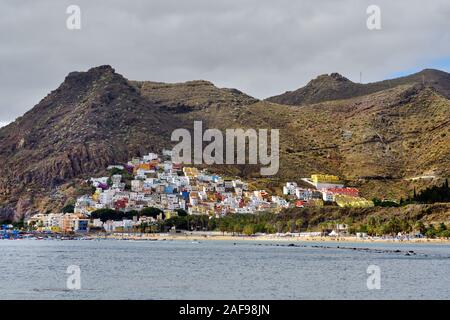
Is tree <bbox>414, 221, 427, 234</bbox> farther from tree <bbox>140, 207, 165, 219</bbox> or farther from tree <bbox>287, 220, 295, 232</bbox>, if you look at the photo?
tree <bbox>140, 207, 165, 219</bbox>

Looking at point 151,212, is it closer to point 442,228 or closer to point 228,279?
point 442,228

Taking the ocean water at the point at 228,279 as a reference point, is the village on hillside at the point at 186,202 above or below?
above

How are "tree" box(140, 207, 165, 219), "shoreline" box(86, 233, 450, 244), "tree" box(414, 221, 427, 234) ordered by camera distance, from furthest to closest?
"tree" box(140, 207, 165, 219) → "tree" box(414, 221, 427, 234) → "shoreline" box(86, 233, 450, 244)

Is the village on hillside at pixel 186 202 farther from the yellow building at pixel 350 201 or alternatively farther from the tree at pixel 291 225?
the tree at pixel 291 225

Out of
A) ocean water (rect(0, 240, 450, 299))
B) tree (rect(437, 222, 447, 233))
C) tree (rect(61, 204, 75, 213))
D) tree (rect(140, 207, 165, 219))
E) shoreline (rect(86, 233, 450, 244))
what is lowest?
ocean water (rect(0, 240, 450, 299))

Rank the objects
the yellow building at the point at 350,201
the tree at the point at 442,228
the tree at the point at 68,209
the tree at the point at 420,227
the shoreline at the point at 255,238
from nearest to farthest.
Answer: the tree at the point at 442,228
the shoreline at the point at 255,238
the tree at the point at 420,227
the yellow building at the point at 350,201
the tree at the point at 68,209

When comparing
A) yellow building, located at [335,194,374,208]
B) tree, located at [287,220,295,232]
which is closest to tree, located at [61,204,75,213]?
tree, located at [287,220,295,232]

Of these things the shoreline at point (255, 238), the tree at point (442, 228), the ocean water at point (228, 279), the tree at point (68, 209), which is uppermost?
the tree at point (68, 209)

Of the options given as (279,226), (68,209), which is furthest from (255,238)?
(68,209)

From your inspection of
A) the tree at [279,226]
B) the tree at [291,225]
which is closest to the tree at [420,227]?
the tree at [291,225]

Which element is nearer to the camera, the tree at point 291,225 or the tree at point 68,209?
the tree at point 291,225
